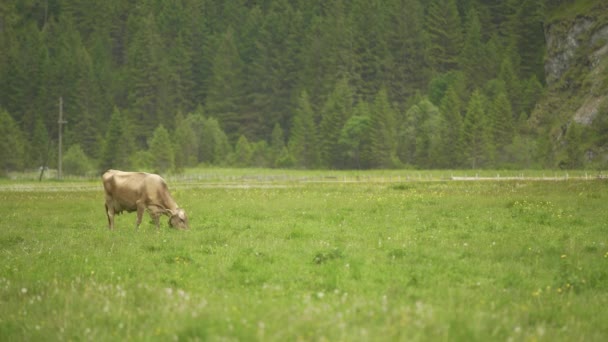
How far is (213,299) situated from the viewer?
41.3 feet

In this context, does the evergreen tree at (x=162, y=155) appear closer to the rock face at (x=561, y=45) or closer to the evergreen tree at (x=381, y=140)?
the evergreen tree at (x=381, y=140)

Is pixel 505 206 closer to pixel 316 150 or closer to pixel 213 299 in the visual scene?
pixel 213 299

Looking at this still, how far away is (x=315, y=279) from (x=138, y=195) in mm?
13385

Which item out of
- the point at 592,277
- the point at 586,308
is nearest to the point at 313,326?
the point at 586,308

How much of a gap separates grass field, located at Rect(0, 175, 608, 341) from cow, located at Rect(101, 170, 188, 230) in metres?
0.91

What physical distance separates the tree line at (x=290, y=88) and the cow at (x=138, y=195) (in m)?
85.2

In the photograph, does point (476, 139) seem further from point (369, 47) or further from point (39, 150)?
point (39, 150)

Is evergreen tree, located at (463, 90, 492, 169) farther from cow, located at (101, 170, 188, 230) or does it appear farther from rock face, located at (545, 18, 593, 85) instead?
cow, located at (101, 170, 188, 230)

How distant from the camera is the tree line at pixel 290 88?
117688 mm

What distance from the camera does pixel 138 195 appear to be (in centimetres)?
2598

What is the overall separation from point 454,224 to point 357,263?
9690 millimetres

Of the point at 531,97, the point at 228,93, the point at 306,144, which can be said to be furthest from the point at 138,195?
the point at 228,93

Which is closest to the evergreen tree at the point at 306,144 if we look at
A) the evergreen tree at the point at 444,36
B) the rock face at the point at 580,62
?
the evergreen tree at the point at 444,36

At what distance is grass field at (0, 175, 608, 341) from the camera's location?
10.6 m
